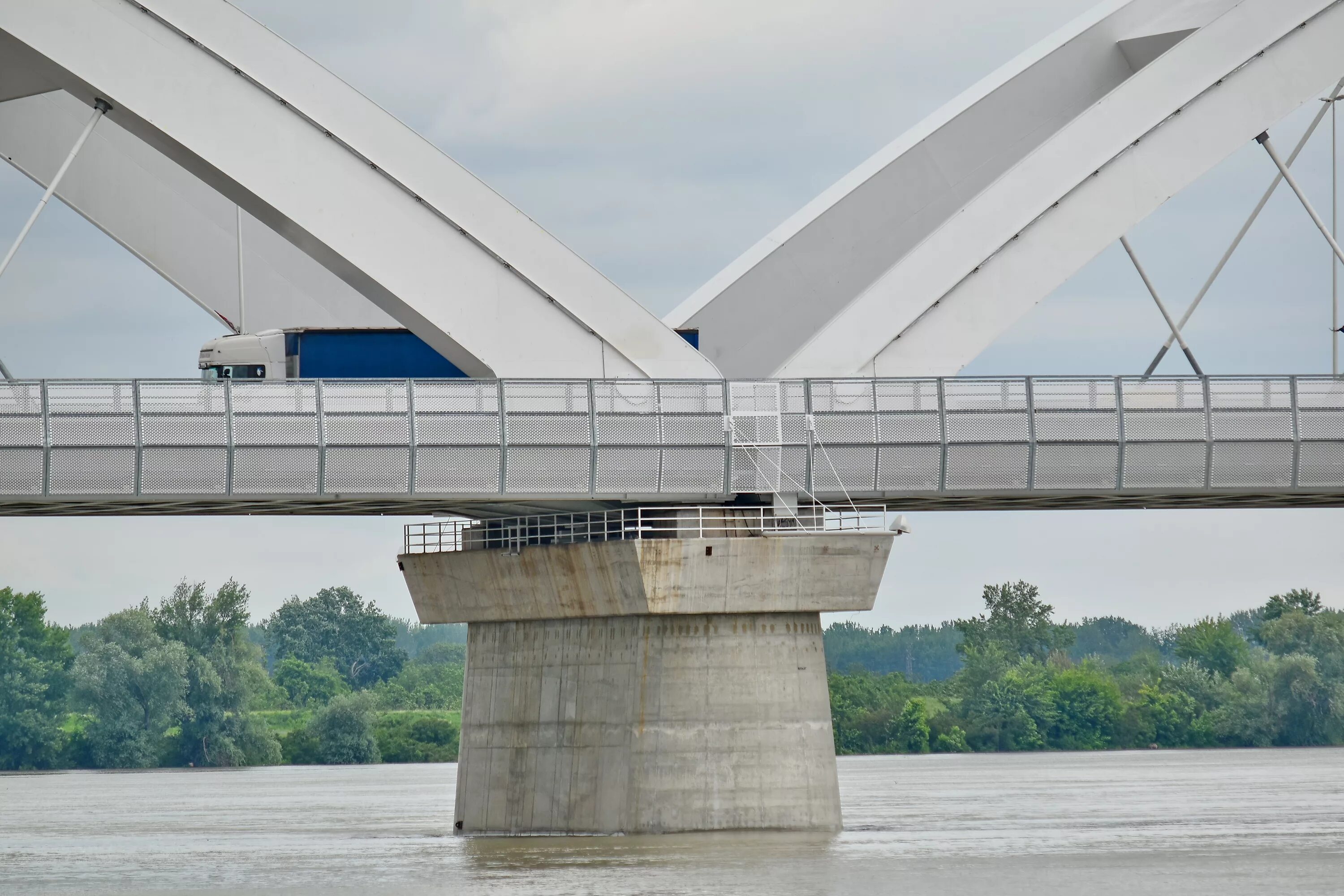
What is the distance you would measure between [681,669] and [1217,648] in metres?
101

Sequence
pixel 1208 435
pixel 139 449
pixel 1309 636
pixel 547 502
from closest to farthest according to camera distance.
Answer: pixel 139 449 → pixel 547 502 → pixel 1208 435 → pixel 1309 636

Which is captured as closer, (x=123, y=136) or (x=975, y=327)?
(x=975, y=327)

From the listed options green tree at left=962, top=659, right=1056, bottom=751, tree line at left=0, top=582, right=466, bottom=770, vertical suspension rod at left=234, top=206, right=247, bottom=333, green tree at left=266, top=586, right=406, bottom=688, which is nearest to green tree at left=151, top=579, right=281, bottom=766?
tree line at left=0, top=582, right=466, bottom=770

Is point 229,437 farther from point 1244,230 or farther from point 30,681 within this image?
point 30,681

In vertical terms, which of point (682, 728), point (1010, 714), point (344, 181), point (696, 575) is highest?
point (344, 181)

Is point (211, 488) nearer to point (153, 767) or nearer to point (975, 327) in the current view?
point (975, 327)

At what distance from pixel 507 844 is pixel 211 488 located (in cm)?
927

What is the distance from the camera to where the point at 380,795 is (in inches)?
2911

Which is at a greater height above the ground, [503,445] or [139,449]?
[503,445]

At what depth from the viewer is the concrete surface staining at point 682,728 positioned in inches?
1507

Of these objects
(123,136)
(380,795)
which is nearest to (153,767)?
(380,795)

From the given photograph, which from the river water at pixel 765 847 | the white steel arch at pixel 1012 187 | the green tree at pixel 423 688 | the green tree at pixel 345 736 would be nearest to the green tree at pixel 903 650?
the green tree at pixel 423 688

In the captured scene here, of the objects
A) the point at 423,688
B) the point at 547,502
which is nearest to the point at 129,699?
the point at 423,688

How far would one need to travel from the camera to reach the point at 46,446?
116 feet
